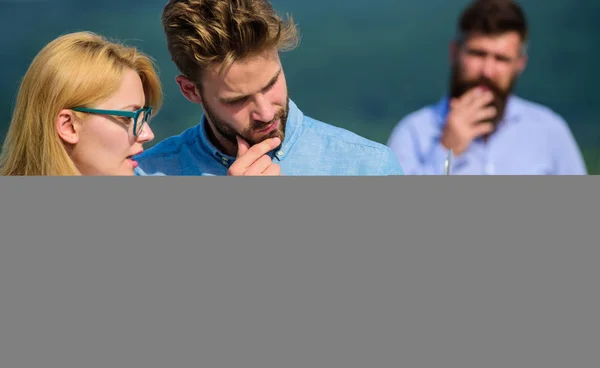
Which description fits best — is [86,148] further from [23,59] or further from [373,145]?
[373,145]

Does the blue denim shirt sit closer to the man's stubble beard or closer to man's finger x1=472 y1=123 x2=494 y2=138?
Answer: the man's stubble beard

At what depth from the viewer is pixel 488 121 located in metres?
2.10

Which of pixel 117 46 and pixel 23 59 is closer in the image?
pixel 117 46

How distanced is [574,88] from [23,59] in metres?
1.57

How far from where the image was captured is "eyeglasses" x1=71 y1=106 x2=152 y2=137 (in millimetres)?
1875

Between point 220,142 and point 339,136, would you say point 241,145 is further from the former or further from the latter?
point 339,136

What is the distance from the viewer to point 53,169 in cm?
185

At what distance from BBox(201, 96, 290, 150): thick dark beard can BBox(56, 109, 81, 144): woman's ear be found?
0.35m

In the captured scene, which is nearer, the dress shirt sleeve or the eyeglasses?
the eyeglasses

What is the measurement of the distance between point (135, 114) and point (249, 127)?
30cm

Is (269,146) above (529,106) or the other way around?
the other way around

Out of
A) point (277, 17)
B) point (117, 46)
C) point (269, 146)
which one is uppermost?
point (277, 17)

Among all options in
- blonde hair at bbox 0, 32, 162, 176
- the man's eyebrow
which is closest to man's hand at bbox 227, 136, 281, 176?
the man's eyebrow

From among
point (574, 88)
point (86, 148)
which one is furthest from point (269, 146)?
point (574, 88)
